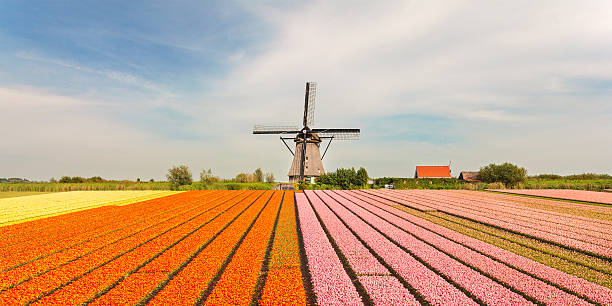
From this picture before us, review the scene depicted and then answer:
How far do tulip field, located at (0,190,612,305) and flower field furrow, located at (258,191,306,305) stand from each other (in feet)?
0.10

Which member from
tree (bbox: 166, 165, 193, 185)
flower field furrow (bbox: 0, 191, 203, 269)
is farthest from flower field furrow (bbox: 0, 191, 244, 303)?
tree (bbox: 166, 165, 193, 185)

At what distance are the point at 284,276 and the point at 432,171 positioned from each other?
72442 millimetres

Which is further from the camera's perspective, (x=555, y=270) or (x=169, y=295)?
(x=555, y=270)

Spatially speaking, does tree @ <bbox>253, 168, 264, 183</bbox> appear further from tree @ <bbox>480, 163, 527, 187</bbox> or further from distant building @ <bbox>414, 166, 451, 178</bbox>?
tree @ <bbox>480, 163, 527, 187</bbox>

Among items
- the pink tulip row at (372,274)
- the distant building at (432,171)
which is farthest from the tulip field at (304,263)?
the distant building at (432,171)

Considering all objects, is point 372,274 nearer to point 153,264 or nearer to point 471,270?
point 471,270

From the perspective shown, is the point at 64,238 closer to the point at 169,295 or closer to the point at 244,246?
the point at 244,246

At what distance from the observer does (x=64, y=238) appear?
10.1 m

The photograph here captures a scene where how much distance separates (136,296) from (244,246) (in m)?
3.84

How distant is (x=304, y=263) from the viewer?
728 cm

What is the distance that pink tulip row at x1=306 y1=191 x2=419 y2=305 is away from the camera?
5078mm

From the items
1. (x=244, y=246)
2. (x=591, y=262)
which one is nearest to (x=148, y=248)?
(x=244, y=246)

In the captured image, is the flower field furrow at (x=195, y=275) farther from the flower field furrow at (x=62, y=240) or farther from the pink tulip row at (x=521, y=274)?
the pink tulip row at (x=521, y=274)

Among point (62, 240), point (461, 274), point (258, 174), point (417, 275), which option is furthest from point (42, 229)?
point (258, 174)
